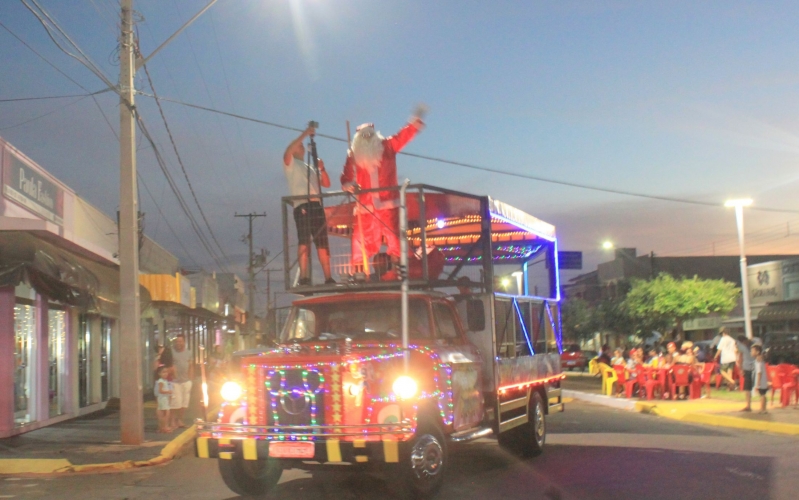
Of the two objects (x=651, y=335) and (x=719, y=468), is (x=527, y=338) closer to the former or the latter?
(x=719, y=468)

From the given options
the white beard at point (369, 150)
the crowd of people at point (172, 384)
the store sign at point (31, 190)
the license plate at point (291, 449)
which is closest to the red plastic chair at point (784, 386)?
the white beard at point (369, 150)

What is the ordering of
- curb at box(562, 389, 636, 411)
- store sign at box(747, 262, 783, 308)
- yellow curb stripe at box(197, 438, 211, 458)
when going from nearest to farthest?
yellow curb stripe at box(197, 438, 211, 458), curb at box(562, 389, 636, 411), store sign at box(747, 262, 783, 308)

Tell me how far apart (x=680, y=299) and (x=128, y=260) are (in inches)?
1260

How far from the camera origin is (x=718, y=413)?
634 inches

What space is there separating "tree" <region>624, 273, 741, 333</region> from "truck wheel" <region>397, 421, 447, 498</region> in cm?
3384

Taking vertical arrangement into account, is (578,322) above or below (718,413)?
above

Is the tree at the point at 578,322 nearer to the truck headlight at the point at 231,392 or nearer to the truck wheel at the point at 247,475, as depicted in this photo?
the truck wheel at the point at 247,475

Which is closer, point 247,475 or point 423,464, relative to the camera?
point 423,464

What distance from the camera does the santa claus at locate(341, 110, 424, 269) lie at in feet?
33.2

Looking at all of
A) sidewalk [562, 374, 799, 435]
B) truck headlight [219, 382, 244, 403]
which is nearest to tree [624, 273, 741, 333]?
sidewalk [562, 374, 799, 435]

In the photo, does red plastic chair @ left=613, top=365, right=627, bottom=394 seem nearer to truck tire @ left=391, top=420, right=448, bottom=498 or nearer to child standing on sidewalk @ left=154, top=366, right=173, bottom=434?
child standing on sidewalk @ left=154, top=366, right=173, bottom=434

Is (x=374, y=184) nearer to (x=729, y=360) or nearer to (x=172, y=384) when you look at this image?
(x=172, y=384)

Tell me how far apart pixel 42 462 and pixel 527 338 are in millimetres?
6754

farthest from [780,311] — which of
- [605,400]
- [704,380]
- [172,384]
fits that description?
[172,384]
